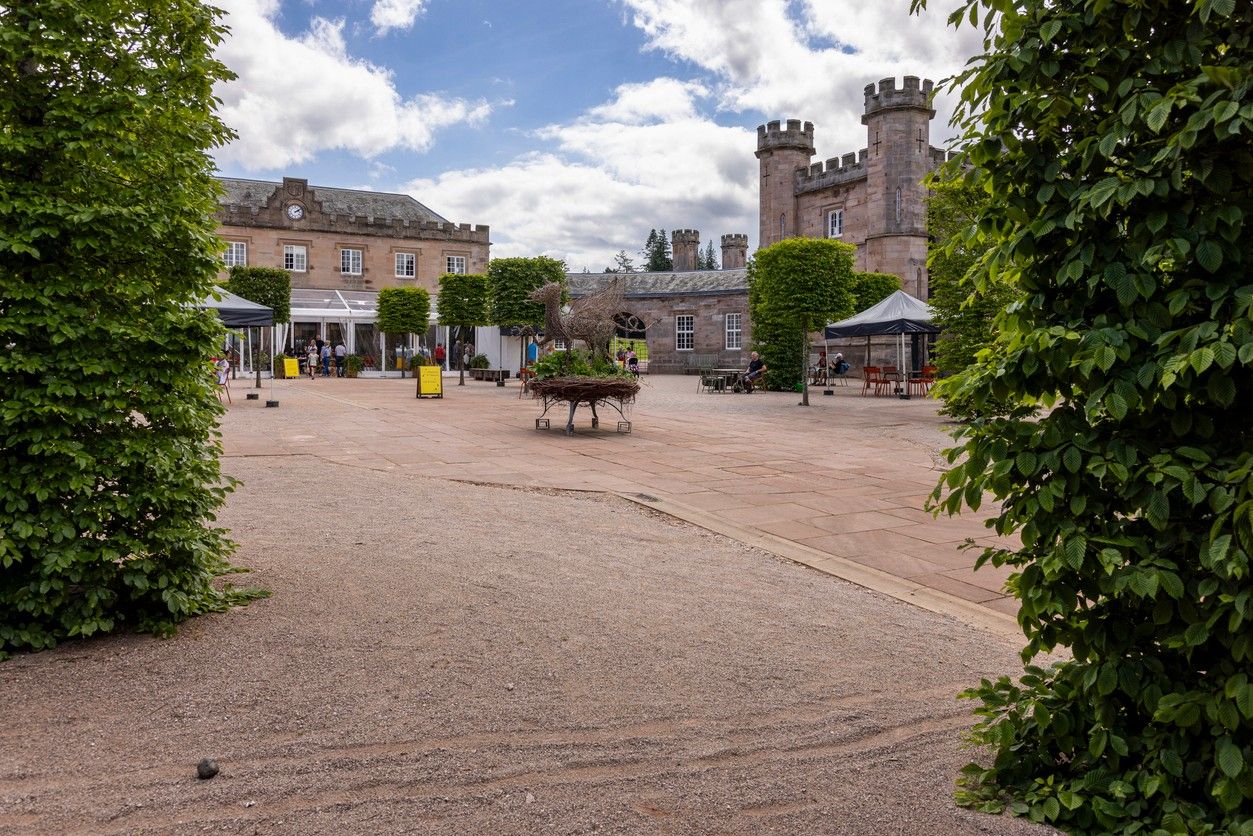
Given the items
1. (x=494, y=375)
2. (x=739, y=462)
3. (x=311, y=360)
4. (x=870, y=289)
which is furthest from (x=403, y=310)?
(x=739, y=462)

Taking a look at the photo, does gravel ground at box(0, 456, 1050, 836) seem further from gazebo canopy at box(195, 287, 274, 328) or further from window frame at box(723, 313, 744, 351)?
window frame at box(723, 313, 744, 351)

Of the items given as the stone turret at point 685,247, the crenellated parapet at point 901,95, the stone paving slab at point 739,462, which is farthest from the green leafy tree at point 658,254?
the stone paving slab at point 739,462

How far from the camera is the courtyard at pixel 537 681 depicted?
265 cm

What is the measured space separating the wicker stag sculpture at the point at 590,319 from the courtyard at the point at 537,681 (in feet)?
20.6

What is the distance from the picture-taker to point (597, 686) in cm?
354

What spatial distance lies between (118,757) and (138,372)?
1795 millimetres

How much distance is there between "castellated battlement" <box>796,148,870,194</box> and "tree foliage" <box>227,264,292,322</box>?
993 inches

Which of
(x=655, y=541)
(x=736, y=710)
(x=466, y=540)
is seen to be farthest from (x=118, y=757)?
(x=655, y=541)

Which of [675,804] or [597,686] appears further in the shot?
[597,686]

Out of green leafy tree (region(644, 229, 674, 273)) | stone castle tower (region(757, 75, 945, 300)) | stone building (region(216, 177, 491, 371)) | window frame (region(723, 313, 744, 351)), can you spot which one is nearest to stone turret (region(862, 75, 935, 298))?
stone castle tower (region(757, 75, 945, 300))

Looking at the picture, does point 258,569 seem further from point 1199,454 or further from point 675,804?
point 1199,454

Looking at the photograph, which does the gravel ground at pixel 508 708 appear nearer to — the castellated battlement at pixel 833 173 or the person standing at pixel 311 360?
the person standing at pixel 311 360

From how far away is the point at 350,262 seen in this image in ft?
145

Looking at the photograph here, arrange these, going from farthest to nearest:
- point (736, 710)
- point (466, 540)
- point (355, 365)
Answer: point (355, 365)
point (466, 540)
point (736, 710)
